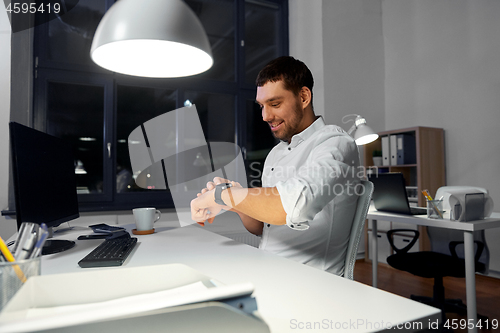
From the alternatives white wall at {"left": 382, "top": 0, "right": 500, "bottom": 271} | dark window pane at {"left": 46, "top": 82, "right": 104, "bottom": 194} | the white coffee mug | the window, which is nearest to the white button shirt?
the white coffee mug

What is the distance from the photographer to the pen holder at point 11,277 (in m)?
0.41

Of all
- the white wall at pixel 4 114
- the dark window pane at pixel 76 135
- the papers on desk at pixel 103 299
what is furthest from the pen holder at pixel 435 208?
the white wall at pixel 4 114

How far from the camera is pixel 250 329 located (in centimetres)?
37

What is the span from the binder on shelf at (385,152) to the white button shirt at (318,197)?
2657mm

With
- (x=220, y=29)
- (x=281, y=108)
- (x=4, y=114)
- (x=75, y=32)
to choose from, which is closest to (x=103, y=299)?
(x=281, y=108)

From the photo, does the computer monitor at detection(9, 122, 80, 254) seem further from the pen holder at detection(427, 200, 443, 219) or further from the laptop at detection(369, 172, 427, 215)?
the pen holder at detection(427, 200, 443, 219)

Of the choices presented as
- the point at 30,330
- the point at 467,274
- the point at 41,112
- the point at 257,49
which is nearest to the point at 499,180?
the point at 467,274

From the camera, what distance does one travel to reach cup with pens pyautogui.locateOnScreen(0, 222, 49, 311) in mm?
409

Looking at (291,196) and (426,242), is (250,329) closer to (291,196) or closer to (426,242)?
(291,196)

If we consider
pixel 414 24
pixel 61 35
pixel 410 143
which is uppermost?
pixel 414 24

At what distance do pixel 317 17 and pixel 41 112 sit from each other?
3.04 m

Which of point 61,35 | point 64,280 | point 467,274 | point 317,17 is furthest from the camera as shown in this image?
point 317,17

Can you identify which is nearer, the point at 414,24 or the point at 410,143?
the point at 410,143

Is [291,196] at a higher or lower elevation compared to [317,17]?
lower
